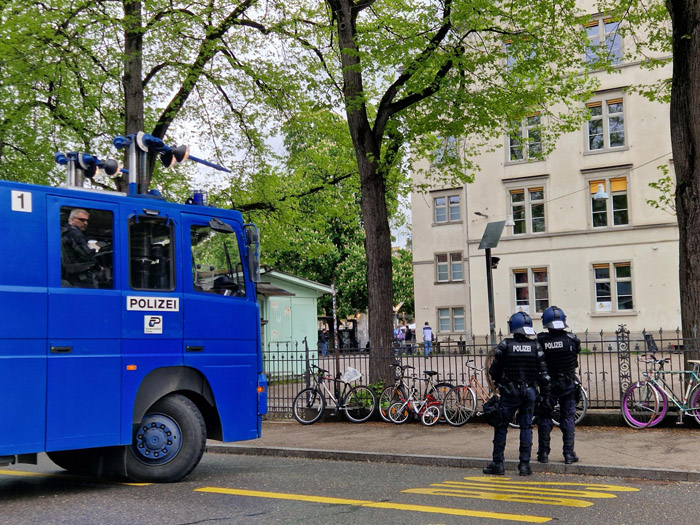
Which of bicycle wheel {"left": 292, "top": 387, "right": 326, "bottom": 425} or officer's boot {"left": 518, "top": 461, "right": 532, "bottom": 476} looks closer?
officer's boot {"left": 518, "top": 461, "right": 532, "bottom": 476}

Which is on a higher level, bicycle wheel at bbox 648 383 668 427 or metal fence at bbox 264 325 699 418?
metal fence at bbox 264 325 699 418

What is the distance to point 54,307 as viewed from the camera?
25.9ft

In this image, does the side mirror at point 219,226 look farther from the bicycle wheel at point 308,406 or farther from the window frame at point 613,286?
the window frame at point 613,286

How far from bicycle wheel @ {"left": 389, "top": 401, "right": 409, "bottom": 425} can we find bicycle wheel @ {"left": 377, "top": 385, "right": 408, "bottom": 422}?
0.13 meters

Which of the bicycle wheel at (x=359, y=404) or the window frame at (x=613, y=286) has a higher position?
the window frame at (x=613, y=286)

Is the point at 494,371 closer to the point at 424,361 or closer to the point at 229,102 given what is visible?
the point at 424,361

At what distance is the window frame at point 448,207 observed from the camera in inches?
1700

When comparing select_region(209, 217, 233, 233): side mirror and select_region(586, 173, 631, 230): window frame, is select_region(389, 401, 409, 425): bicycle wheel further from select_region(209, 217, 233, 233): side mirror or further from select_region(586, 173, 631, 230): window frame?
select_region(586, 173, 631, 230): window frame

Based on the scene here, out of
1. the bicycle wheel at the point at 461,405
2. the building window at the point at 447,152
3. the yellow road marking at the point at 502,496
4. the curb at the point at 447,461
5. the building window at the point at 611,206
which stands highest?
the building window at the point at 611,206

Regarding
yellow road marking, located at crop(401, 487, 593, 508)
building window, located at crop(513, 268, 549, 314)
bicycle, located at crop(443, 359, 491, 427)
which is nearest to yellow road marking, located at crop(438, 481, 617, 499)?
yellow road marking, located at crop(401, 487, 593, 508)

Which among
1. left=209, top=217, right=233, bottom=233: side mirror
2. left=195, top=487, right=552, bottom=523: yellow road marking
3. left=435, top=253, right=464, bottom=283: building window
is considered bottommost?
left=195, top=487, right=552, bottom=523: yellow road marking

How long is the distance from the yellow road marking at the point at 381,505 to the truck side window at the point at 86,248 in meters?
2.54

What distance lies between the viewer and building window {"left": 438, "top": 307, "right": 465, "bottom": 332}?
42.4 meters

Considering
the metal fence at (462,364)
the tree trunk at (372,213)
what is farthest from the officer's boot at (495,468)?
the tree trunk at (372,213)
